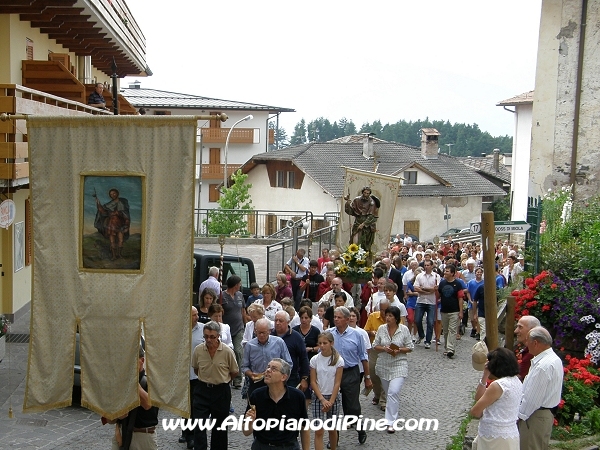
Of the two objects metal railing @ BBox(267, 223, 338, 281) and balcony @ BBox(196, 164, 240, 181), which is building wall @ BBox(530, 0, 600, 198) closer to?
metal railing @ BBox(267, 223, 338, 281)

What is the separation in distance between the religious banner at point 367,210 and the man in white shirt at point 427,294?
3.01 meters

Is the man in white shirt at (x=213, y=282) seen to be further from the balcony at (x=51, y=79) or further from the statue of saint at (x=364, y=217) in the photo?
the balcony at (x=51, y=79)

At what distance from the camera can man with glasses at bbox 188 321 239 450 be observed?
9.87m

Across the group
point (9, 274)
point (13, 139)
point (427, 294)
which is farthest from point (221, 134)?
point (13, 139)

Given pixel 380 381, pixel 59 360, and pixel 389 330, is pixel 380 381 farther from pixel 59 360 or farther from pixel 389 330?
pixel 59 360

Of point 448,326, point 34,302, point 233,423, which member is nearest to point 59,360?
point 34,302

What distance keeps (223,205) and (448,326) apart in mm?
31127

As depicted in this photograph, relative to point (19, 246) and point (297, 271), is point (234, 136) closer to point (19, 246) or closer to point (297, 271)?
point (19, 246)

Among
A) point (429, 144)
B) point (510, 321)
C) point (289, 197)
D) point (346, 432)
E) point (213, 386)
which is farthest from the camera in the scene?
point (429, 144)

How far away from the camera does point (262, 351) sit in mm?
10031

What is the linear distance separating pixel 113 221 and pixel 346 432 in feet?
15.6

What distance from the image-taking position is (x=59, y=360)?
869 cm

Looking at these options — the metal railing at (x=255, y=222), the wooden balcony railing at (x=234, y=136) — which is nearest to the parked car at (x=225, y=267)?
the metal railing at (x=255, y=222)

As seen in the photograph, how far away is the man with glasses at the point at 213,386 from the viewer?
388 inches
